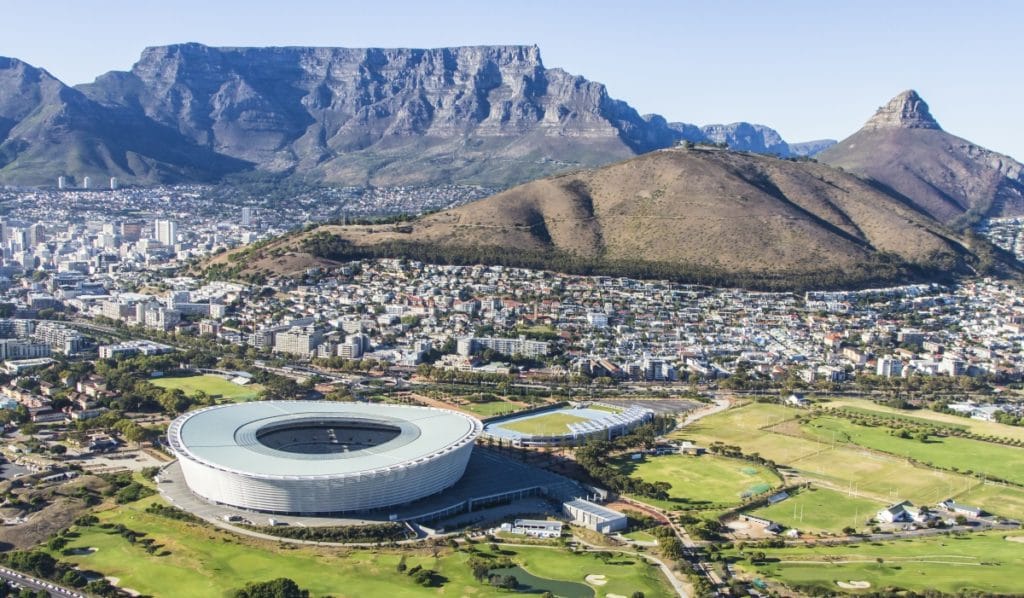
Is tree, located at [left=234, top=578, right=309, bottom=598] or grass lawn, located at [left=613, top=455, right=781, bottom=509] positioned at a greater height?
grass lawn, located at [left=613, top=455, right=781, bottom=509]

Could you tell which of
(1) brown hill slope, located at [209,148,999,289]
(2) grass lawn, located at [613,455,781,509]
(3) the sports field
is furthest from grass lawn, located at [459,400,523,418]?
(1) brown hill slope, located at [209,148,999,289]

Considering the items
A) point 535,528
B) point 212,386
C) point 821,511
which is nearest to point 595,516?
point 535,528

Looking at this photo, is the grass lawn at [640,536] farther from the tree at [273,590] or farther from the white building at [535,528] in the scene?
the tree at [273,590]

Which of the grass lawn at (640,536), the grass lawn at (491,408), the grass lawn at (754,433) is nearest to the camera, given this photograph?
the grass lawn at (640,536)

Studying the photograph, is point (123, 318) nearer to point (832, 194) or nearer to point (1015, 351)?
point (1015, 351)

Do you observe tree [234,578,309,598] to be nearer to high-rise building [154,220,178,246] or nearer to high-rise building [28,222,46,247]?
high-rise building [154,220,178,246]

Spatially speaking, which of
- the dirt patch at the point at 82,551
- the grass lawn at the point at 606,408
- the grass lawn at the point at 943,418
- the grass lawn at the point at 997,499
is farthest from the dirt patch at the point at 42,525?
the grass lawn at the point at 943,418

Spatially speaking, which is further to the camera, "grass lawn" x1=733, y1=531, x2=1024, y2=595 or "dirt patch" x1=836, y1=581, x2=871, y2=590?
"grass lawn" x1=733, y1=531, x2=1024, y2=595
